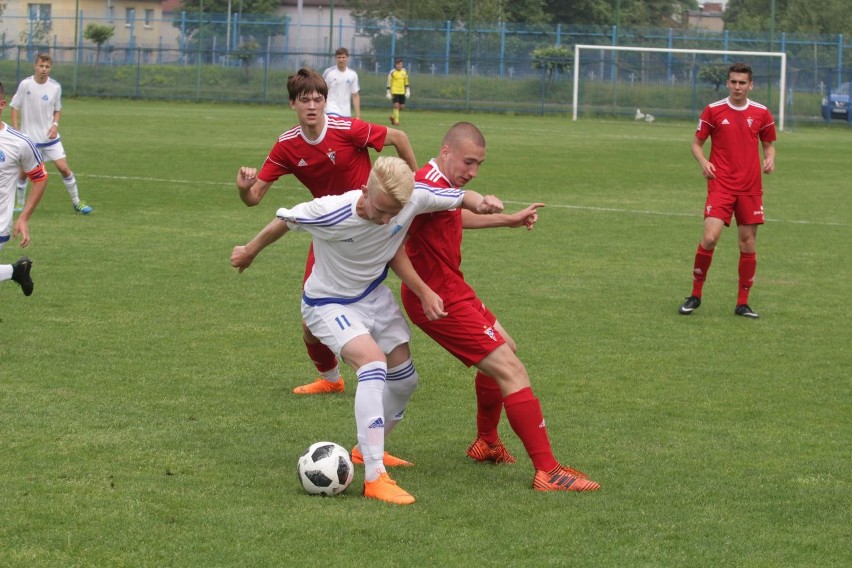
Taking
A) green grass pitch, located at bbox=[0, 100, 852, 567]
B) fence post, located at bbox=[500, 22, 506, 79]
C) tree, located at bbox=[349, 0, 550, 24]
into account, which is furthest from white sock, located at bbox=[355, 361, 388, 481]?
tree, located at bbox=[349, 0, 550, 24]

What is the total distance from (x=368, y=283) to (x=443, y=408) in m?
1.68

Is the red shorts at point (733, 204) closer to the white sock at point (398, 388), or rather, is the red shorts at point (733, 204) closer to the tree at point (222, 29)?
the white sock at point (398, 388)

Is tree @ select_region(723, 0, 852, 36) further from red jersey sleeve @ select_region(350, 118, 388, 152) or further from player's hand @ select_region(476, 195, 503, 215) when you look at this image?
player's hand @ select_region(476, 195, 503, 215)

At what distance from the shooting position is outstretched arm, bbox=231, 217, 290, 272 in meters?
5.80

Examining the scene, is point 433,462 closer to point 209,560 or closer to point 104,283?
point 209,560

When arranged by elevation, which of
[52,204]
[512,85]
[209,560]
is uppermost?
[512,85]

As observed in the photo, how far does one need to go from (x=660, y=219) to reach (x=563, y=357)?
8423mm

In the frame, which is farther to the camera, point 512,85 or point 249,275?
point 512,85

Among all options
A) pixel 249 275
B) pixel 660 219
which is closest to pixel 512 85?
pixel 660 219

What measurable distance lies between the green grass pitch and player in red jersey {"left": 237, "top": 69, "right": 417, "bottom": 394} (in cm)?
25

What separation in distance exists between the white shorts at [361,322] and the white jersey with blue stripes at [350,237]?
0.05 metres

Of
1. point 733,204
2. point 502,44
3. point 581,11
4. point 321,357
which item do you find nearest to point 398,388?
point 321,357

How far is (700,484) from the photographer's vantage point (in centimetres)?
577

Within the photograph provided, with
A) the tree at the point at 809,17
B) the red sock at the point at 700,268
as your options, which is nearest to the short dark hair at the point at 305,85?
the red sock at the point at 700,268
